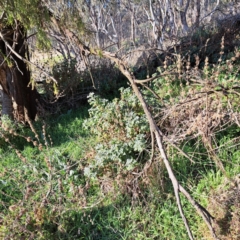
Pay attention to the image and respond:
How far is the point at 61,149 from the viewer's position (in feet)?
13.9

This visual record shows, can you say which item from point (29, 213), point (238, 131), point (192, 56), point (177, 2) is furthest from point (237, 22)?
point (29, 213)

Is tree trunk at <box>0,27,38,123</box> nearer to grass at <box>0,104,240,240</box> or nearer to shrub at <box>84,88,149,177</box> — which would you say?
shrub at <box>84,88,149,177</box>

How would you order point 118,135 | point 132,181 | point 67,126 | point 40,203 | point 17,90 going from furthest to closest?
point 17,90 → point 67,126 → point 118,135 → point 132,181 → point 40,203

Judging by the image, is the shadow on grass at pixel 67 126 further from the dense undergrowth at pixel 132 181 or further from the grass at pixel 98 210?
the grass at pixel 98 210

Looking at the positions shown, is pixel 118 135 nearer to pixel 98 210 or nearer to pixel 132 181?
pixel 132 181

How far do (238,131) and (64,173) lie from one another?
7.57 feet

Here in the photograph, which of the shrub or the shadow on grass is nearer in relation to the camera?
the shrub

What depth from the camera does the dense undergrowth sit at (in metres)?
2.72

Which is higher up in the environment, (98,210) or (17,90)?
(17,90)

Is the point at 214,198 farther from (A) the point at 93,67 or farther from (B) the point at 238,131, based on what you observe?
(A) the point at 93,67

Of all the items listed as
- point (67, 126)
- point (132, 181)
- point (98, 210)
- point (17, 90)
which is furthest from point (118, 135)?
point (17, 90)

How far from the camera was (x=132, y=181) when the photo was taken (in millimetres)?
3051

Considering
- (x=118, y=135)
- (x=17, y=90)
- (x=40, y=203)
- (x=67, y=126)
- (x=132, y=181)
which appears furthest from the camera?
(x=17, y=90)

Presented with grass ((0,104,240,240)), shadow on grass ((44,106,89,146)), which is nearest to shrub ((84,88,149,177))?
grass ((0,104,240,240))
